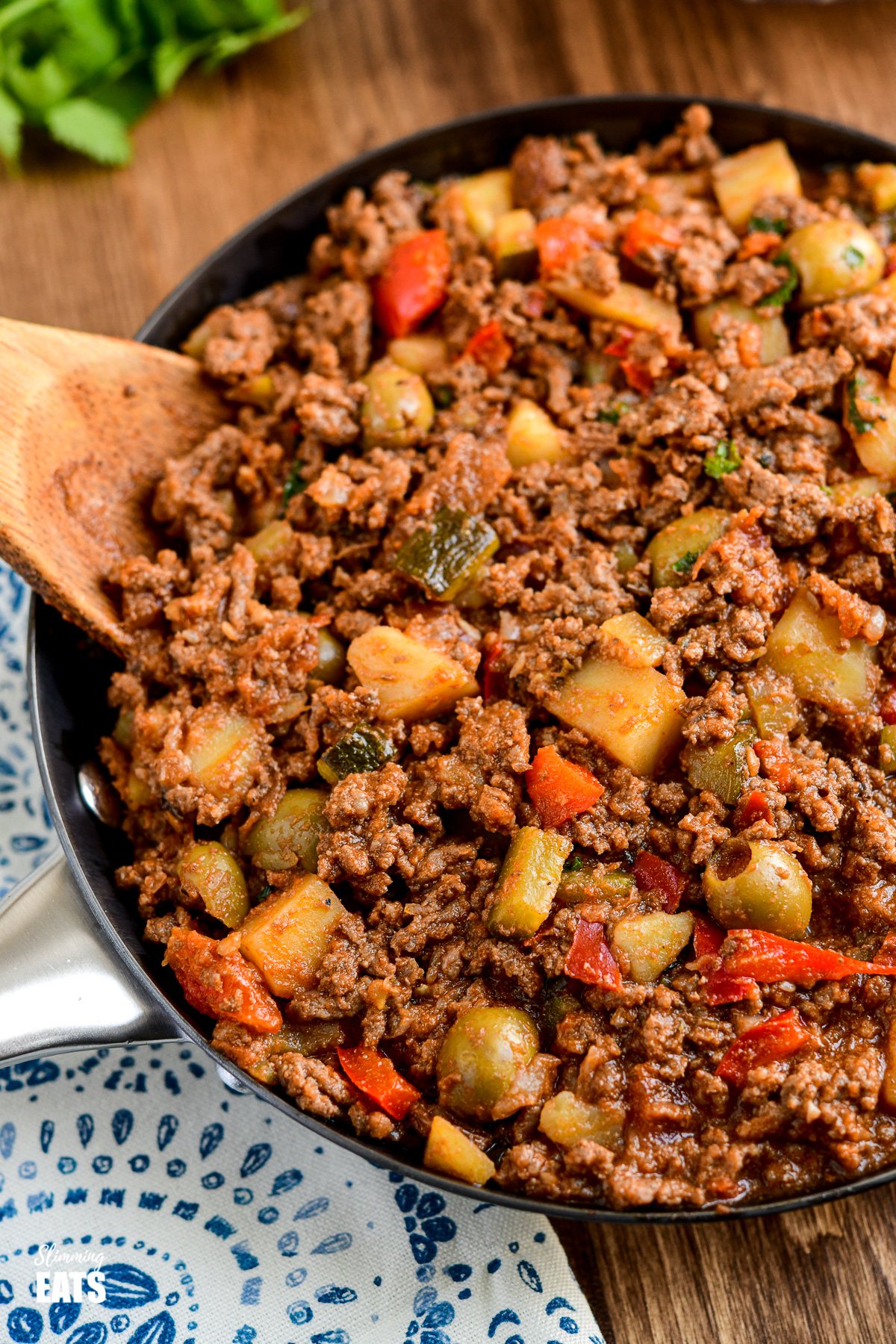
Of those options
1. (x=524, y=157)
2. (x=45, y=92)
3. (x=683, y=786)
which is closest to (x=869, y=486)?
(x=683, y=786)

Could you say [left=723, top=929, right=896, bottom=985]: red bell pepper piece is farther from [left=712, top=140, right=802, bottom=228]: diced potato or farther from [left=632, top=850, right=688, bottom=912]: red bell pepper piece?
[left=712, top=140, right=802, bottom=228]: diced potato

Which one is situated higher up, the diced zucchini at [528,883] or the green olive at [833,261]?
the green olive at [833,261]

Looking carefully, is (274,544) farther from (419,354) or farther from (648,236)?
(648,236)

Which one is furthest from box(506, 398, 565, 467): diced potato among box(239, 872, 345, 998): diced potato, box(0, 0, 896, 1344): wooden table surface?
box(0, 0, 896, 1344): wooden table surface

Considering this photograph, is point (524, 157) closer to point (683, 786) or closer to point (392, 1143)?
point (683, 786)

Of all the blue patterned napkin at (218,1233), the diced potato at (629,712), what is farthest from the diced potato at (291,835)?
the blue patterned napkin at (218,1233)

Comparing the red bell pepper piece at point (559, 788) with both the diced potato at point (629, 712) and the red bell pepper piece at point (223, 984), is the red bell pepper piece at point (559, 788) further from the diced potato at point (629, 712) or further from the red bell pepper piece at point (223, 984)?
the red bell pepper piece at point (223, 984)

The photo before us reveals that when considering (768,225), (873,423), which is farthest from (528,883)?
(768,225)
